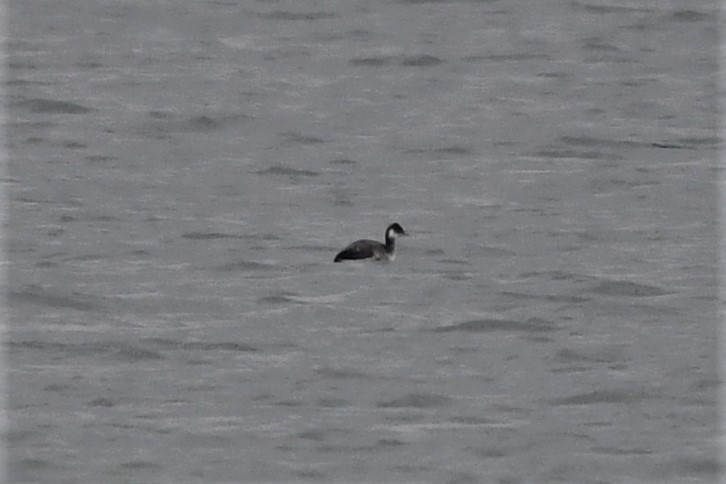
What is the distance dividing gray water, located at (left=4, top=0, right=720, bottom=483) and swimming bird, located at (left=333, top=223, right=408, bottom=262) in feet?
0.32

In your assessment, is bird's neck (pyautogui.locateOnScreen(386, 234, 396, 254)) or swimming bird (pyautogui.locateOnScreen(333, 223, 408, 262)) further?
bird's neck (pyautogui.locateOnScreen(386, 234, 396, 254))

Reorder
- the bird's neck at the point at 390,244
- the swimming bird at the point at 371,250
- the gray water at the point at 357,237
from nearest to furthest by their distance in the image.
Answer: the gray water at the point at 357,237 < the swimming bird at the point at 371,250 < the bird's neck at the point at 390,244

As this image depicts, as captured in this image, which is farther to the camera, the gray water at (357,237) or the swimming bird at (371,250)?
the swimming bird at (371,250)

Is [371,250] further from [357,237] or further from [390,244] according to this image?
[357,237]

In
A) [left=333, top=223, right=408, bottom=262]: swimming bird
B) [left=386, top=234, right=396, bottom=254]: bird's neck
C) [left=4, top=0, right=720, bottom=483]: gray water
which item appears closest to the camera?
[left=4, top=0, right=720, bottom=483]: gray water

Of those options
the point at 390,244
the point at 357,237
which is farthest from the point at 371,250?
the point at 357,237

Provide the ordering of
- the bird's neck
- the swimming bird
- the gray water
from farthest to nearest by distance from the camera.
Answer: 1. the bird's neck
2. the swimming bird
3. the gray water

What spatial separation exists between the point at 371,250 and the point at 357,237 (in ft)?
2.95

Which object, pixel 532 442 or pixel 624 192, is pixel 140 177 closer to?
pixel 624 192

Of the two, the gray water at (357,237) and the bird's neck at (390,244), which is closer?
the gray water at (357,237)

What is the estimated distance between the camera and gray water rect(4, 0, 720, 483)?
441 inches

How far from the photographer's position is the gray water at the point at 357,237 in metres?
Answer: 11.2

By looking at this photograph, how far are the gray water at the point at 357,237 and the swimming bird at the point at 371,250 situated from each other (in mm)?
97

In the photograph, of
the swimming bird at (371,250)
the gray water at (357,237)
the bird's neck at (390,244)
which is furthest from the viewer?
the bird's neck at (390,244)
